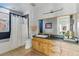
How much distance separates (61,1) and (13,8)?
811 millimetres

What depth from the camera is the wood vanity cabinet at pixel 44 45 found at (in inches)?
73.9

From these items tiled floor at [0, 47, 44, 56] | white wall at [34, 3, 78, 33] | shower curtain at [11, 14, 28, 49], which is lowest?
tiled floor at [0, 47, 44, 56]

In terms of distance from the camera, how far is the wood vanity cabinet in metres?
1.88

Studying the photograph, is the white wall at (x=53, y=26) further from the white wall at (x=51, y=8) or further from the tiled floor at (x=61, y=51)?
the tiled floor at (x=61, y=51)

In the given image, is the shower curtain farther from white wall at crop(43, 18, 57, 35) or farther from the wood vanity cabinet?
white wall at crop(43, 18, 57, 35)

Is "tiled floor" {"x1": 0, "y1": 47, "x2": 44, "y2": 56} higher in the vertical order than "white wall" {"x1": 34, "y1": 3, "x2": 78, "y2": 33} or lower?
lower

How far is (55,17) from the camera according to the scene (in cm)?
190

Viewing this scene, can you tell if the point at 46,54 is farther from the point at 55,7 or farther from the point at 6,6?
the point at 6,6

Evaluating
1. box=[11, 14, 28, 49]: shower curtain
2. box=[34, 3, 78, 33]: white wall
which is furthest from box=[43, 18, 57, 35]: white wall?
box=[11, 14, 28, 49]: shower curtain

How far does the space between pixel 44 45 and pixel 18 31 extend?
1.65 ft

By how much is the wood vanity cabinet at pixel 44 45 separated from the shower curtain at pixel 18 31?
0.19 m

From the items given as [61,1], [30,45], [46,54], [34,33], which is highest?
[61,1]

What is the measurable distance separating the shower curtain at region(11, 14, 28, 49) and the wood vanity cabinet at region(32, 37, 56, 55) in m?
0.19

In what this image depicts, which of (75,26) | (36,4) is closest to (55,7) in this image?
(36,4)
